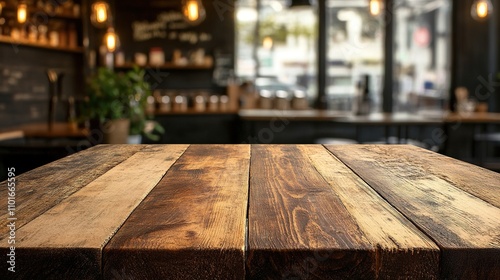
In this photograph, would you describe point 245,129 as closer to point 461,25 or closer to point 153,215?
point 461,25

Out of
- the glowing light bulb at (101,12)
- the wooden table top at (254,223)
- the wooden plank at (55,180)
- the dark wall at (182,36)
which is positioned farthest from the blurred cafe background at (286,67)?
the wooden table top at (254,223)

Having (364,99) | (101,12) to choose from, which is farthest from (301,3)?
(101,12)

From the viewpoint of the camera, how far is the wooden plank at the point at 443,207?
992 mm

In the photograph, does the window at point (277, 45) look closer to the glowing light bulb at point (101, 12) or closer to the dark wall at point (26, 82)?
the dark wall at point (26, 82)

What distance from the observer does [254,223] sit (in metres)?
1.13

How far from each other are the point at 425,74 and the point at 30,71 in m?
5.47

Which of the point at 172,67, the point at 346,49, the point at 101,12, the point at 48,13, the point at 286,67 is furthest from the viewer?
the point at 286,67

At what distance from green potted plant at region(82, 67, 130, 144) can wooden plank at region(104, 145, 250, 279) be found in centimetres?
303

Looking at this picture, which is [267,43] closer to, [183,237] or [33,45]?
[33,45]

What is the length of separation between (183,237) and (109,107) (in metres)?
3.67

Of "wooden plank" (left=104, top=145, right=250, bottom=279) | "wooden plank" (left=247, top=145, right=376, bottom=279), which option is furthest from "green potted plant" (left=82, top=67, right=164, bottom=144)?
"wooden plank" (left=247, top=145, right=376, bottom=279)

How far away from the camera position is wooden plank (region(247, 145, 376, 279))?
0.98m

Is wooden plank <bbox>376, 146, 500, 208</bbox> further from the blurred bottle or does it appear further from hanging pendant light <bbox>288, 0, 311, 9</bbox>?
the blurred bottle

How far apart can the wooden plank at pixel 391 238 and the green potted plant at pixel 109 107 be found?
10.5 feet
